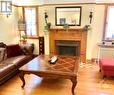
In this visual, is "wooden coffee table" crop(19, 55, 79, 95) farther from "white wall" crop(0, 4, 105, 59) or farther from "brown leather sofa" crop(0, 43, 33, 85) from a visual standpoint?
"white wall" crop(0, 4, 105, 59)

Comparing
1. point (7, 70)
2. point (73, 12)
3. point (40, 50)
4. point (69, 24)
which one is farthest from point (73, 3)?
point (7, 70)

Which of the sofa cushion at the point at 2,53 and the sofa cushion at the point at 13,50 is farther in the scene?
the sofa cushion at the point at 13,50

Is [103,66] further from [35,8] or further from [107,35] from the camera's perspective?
[35,8]

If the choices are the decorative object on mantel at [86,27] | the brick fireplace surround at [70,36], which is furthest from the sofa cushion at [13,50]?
the decorative object on mantel at [86,27]

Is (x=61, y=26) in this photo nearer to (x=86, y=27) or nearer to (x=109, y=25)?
(x=86, y=27)

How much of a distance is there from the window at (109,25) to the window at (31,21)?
275cm

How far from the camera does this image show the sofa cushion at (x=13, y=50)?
4.02 meters

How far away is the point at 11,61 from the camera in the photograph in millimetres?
3562

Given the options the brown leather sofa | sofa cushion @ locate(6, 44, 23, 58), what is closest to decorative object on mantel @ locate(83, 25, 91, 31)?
the brown leather sofa

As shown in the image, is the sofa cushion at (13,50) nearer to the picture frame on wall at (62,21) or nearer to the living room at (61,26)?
the living room at (61,26)

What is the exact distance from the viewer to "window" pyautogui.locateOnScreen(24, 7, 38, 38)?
→ 17.9 ft

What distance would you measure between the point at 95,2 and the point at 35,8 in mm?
2312

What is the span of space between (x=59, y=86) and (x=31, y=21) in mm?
3335

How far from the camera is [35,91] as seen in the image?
2.93 meters
